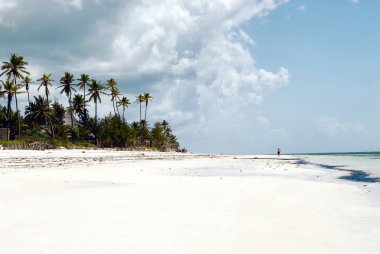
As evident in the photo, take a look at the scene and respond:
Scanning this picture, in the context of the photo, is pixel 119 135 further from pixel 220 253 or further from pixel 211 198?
pixel 220 253

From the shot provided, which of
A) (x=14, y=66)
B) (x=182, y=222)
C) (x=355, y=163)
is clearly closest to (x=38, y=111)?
(x=14, y=66)

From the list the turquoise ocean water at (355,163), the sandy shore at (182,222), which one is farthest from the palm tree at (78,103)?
the sandy shore at (182,222)

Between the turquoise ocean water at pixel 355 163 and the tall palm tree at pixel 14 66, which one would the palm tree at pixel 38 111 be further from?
the turquoise ocean water at pixel 355 163

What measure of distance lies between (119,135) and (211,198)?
75.0 metres

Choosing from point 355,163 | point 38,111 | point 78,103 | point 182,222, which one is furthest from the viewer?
point 78,103

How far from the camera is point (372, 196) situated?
1236 centimetres

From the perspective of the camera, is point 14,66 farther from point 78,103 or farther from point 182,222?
point 182,222

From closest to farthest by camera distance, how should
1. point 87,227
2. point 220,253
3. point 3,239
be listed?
point 220,253 < point 3,239 < point 87,227

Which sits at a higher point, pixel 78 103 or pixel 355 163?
pixel 78 103

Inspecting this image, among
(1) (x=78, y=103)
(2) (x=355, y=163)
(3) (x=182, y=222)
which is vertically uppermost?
(1) (x=78, y=103)

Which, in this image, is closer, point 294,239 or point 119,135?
point 294,239

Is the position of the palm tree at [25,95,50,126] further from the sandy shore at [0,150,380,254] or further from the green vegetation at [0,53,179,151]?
the sandy shore at [0,150,380,254]

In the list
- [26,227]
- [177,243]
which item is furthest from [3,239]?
[177,243]

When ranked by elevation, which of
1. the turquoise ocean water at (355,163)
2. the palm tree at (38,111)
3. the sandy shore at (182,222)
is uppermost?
the palm tree at (38,111)
